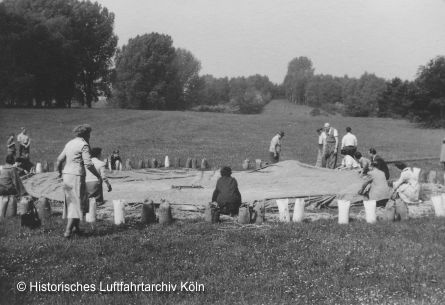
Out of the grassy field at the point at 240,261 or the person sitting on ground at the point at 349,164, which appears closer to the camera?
the grassy field at the point at 240,261

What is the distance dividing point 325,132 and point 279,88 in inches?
Answer: 4481

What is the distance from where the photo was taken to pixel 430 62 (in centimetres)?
4278

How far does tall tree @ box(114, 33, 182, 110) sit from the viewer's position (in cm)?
6116

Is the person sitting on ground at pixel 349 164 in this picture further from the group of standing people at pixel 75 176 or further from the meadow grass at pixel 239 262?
the group of standing people at pixel 75 176

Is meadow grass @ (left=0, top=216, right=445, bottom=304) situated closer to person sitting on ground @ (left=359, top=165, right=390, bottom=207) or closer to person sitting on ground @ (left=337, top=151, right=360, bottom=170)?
person sitting on ground @ (left=359, top=165, right=390, bottom=207)

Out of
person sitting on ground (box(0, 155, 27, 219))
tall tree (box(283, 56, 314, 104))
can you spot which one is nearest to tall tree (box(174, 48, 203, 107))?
tall tree (box(283, 56, 314, 104))

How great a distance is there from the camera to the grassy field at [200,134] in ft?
102

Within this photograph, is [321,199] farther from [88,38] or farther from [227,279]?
[88,38]

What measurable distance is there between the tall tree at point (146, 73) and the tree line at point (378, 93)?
22211mm

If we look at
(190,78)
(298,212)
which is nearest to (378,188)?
(298,212)

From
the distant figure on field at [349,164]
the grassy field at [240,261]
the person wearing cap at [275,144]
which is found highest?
the person wearing cap at [275,144]

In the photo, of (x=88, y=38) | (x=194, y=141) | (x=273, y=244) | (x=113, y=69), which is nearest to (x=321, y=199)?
(x=273, y=244)

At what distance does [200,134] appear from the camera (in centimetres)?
4291

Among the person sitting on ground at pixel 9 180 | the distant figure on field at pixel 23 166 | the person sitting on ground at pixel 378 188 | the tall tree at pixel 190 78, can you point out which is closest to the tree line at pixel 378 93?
the tall tree at pixel 190 78
